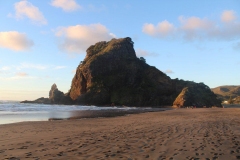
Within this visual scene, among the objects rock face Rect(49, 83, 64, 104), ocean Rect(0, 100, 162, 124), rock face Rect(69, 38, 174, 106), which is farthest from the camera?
rock face Rect(49, 83, 64, 104)

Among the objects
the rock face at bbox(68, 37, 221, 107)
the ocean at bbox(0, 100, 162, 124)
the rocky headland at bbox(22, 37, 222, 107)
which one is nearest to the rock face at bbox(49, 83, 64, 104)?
the rocky headland at bbox(22, 37, 222, 107)

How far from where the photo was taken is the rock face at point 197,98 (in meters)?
85.8

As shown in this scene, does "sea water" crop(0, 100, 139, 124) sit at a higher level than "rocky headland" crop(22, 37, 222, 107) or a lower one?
lower

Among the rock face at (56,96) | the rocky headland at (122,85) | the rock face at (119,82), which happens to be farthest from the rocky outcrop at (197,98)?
the rock face at (56,96)

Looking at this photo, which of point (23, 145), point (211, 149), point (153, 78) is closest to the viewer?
point (211, 149)

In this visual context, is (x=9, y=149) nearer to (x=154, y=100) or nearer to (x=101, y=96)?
(x=101, y=96)

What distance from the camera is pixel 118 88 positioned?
363ft

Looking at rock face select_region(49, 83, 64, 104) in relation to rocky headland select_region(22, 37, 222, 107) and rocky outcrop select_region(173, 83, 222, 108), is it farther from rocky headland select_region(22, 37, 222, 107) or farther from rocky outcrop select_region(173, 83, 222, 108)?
rocky outcrop select_region(173, 83, 222, 108)

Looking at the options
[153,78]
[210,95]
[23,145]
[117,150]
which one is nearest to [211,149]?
[117,150]

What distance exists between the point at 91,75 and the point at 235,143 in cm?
10414

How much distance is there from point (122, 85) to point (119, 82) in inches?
94.8

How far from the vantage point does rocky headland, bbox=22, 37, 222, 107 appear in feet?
330

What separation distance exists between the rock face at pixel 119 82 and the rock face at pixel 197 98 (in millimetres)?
14649

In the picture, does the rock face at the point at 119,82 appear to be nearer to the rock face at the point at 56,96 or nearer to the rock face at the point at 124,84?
the rock face at the point at 124,84
